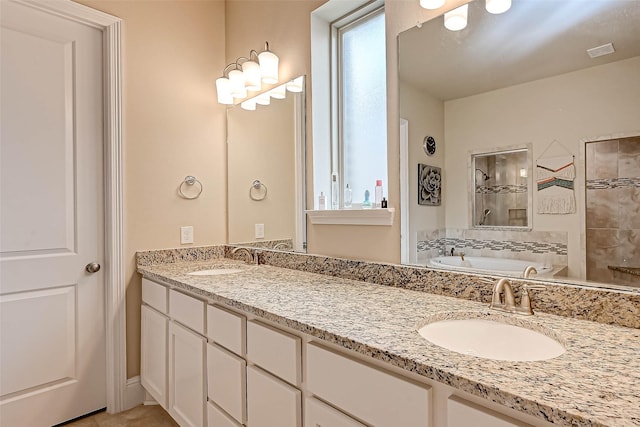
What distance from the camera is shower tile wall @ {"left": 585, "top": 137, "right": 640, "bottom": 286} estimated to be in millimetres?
1029

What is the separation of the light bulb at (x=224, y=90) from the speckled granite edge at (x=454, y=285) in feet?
3.35

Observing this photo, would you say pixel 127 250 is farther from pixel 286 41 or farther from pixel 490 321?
pixel 490 321

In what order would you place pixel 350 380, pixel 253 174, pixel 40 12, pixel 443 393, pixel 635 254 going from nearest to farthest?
pixel 443 393 → pixel 350 380 → pixel 635 254 → pixel 40 12 → pixel 253 174

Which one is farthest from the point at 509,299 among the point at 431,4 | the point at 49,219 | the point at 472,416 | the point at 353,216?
the point at 49,219

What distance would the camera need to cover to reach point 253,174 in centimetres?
238

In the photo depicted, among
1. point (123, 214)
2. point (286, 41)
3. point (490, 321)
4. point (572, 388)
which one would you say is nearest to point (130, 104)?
point (123, 214)

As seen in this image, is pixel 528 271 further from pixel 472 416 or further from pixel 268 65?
pixel 268 65

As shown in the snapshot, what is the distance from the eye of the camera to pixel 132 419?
1.97 meters

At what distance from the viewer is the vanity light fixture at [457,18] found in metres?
1.36

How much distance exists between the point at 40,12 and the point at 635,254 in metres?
2.74

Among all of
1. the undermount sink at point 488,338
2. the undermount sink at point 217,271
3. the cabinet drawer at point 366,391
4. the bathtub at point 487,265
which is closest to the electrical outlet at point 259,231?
the undermount sink at point 217,271

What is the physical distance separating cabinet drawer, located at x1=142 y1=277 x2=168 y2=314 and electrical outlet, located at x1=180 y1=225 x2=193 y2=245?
338mm

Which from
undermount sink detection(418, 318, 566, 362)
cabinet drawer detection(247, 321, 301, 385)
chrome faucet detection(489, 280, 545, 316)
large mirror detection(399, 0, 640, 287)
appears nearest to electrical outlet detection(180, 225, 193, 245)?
cabinet drawer detection(247, 321, 301, 385)

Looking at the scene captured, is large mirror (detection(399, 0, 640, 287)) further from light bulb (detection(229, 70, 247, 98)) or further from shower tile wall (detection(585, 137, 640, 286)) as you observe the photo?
light bulb (detection(229, 70, 247, 98))
